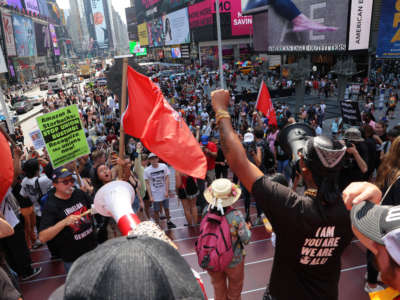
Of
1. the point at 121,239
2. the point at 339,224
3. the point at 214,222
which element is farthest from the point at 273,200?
the point at 214,222

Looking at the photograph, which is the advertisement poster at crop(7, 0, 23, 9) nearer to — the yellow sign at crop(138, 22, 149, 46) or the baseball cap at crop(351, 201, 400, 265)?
the yellow sign at crop(138, 22, 149, 46)

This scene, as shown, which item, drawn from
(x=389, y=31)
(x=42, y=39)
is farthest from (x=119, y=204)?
(x=42, y=39)

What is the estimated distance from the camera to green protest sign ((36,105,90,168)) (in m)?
4.98

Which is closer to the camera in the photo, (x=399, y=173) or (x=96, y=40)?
(x=399, y=173)

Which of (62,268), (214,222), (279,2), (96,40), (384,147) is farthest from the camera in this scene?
(96,40)

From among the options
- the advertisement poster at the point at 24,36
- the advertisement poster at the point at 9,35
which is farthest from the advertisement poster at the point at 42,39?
the advertisement poster at the point at 9,35

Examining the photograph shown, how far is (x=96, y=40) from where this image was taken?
15250 cm

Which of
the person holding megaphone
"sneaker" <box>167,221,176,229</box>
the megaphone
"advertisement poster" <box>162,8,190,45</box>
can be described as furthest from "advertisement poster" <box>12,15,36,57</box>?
the person holding megaphone

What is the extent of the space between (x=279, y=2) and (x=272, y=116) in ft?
59.5

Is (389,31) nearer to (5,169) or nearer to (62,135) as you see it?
(62,135)

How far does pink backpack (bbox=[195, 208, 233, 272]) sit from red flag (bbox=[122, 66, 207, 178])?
0.52 m

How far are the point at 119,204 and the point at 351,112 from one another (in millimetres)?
7789

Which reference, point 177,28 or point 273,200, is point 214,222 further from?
point 177,28

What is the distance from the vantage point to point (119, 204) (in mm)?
1487
